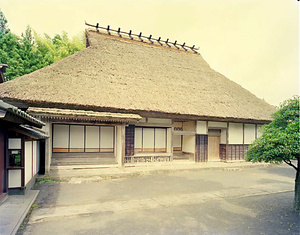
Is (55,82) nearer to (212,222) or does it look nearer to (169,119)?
(169,119)

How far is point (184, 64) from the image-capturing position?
14641 mm

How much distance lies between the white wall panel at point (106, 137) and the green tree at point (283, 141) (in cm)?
788

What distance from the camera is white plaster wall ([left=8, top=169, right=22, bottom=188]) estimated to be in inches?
215

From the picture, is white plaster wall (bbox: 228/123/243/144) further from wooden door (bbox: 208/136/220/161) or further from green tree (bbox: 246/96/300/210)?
green tree (bbox: 246/96/300/210)

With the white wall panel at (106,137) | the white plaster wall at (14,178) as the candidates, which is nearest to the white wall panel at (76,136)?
the white wall panel at (106,137)

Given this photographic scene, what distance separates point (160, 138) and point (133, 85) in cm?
380

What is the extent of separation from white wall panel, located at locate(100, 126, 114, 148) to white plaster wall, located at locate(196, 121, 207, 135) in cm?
525

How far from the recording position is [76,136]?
1068 cm

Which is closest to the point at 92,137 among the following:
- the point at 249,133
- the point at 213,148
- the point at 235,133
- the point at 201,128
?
the point at 201,128

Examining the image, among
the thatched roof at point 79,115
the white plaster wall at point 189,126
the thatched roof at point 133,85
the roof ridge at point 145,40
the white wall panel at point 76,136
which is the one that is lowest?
the white wall panel at point 76,136

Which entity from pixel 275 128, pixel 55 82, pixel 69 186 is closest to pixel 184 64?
pixel 55 82

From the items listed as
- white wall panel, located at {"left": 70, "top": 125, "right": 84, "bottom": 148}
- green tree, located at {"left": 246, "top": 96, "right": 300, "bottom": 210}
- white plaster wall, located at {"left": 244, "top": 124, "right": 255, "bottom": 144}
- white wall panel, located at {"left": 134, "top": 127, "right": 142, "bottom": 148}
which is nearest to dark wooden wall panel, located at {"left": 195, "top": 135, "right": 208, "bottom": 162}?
white plaster wall, located at {"left": 244, "top": 124, "right": 255, "bottom": 144}

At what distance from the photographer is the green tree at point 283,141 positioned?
431 cm

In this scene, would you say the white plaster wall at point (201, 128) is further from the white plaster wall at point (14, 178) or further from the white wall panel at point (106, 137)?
the white plaster wall at point (14, 178)
